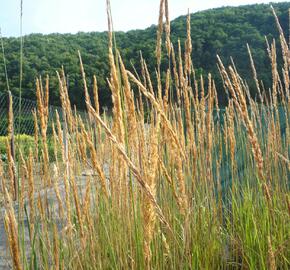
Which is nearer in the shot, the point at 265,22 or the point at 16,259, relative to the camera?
the point at 16,259

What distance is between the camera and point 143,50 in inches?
703

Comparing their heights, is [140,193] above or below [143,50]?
below

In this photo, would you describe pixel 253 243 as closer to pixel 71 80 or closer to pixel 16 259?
pixel 16 259

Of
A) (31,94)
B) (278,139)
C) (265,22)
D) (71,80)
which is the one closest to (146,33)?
(265,22)

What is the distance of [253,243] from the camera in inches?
72.8

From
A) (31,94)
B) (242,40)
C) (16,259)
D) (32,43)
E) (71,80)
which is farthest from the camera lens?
(32,43)

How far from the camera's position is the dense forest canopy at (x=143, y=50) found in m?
20.4

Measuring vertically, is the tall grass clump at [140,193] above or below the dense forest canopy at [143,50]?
below

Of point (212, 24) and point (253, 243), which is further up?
point (212, 24)

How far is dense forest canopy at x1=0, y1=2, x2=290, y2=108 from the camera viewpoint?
67.0 feet

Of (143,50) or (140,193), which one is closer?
(140,193)

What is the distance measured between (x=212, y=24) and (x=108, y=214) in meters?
28.7

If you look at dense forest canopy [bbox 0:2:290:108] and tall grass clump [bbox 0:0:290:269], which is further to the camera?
dense forest canopy [bbox 0:2:290:108]

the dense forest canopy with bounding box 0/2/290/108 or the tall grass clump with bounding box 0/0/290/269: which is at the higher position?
the dense forest canopy with bounding box 0/2/290/108
